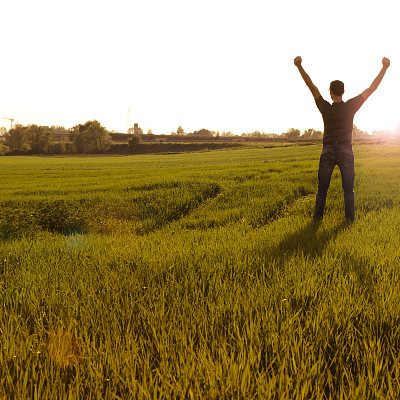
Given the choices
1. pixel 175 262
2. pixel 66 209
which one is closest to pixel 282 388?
pixel 175 262

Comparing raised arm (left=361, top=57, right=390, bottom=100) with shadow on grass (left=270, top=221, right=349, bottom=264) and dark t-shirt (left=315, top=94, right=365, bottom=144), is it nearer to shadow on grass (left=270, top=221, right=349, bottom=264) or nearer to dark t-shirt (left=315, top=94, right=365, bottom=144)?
dark t-shirt (left=315, top=94, right=365, bottom=144)

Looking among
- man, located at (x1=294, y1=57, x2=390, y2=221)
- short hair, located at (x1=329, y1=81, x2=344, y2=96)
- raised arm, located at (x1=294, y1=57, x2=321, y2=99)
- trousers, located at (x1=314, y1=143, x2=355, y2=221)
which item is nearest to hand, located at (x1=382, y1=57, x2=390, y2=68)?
man, located at (x1=294, y1=57, x2=390, y2=221)

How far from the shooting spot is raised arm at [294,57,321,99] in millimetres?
5575

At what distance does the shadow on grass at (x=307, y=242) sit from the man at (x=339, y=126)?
2.91 feet

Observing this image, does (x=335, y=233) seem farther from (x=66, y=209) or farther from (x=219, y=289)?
(x=66, y=209)

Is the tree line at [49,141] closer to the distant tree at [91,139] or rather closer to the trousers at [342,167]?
the distant tree at [91,139]

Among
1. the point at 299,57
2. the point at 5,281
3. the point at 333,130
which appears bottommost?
the point at 5,281

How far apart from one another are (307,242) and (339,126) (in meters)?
2.48

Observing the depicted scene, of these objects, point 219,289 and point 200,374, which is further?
point 219,289

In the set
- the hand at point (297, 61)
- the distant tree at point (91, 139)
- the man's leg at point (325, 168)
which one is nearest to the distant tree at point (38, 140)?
the distant tree at point (91, 139)

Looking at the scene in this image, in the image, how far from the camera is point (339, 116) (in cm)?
560

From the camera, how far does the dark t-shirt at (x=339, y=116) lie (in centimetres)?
557

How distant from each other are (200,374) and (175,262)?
1.98 meters

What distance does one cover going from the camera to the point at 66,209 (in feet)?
27.6
